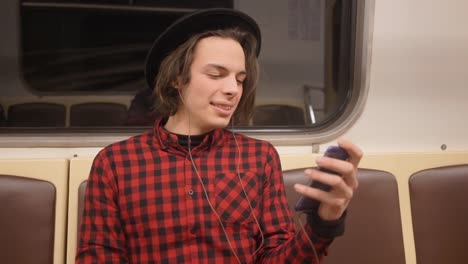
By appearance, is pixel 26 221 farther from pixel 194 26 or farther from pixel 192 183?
pixel 194 26

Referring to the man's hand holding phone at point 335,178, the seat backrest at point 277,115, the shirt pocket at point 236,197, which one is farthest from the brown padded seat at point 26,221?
the man's hand holding phone at point 335,178

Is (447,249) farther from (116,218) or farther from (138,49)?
(138,49)

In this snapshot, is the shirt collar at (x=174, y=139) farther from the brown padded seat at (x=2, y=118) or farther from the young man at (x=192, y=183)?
the brown padded seat at (x=2, y=118)

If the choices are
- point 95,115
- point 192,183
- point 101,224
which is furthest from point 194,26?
point 95,115

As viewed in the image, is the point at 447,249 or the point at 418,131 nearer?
the point at 447,249

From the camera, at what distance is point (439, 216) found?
160 centimetres

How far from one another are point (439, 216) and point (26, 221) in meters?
1.51

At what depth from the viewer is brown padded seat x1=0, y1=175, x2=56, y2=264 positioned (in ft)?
4.32

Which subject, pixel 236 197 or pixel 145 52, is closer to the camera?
pixel 236 197

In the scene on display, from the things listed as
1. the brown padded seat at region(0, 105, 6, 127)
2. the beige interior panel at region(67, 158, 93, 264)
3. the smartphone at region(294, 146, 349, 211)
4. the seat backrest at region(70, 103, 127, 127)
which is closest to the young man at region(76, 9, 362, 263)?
the smartphone at region(294, 146, 349, 211)

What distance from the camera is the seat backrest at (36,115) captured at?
159 centimetres

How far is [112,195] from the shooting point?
42.9 inches

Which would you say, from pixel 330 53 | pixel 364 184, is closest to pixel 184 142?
pixel 364 184

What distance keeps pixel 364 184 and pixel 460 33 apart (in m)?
0.90
